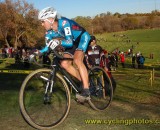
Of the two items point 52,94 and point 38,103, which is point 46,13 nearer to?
point 52,94

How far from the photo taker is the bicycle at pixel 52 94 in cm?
492

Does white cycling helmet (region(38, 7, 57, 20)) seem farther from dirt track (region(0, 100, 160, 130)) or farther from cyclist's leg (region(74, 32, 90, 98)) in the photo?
dirt track (region(0, 100, 160, 130))

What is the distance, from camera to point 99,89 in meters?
6.62

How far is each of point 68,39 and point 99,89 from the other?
1.70m

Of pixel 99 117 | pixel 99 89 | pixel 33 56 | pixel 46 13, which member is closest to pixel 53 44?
pixel 33 56

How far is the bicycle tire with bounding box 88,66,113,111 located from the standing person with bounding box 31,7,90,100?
25.8 inches

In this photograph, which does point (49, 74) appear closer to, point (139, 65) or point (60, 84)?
point (60, 84)

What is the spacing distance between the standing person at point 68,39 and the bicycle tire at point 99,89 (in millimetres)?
656

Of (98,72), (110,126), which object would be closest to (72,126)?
(110,126)

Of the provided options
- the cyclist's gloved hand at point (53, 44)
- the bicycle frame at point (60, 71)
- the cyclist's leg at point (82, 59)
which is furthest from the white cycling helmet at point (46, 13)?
the cyclist's leg at point (82, 59)

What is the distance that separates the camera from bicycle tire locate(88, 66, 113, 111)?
21.2ft

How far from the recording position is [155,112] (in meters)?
6.47

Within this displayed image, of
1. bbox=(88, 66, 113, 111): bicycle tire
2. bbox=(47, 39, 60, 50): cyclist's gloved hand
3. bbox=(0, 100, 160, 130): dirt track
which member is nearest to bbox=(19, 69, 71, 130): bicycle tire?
bbox=(0, 100, 160, 130): dirt track

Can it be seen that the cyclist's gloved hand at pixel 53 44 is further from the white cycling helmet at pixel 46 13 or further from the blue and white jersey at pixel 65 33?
the white cycling helmet at pixel 46 13
